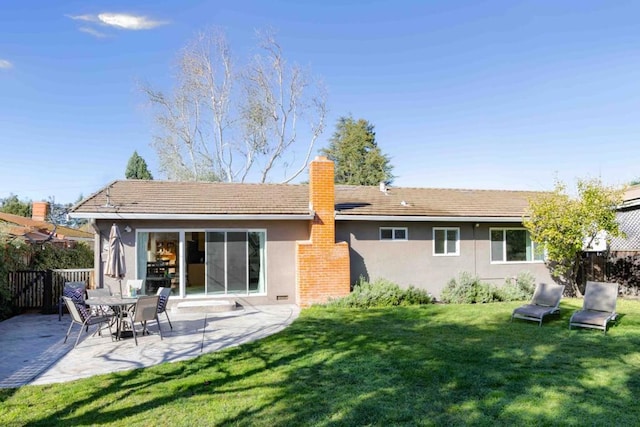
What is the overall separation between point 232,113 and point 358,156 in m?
18.8

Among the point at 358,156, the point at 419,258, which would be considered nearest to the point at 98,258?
the point at 419,258

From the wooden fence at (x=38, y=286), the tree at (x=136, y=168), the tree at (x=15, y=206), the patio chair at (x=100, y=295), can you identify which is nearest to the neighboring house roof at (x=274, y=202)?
the wooden fence at (x=38, y=286)

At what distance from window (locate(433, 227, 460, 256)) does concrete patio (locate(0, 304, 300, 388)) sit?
6151 millimetres

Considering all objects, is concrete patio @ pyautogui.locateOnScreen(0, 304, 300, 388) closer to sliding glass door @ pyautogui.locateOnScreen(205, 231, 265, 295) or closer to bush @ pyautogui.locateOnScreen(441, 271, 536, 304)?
sliding glass door @ pyautogui.locateOnScreen(205, 231, 265, 295)

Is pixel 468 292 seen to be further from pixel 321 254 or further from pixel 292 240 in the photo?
pixel 292 240

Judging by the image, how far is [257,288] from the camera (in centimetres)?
1380

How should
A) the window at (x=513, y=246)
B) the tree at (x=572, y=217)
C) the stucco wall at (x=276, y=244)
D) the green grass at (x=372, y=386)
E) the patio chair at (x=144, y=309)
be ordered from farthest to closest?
1. the window at (x=513, y=246)
2. the tree at (x=572, y=217)
3. the stucco wall at (x=276, y=244)
4. the patio chair at (x=144, y=309)
5. the green grass at (x=372, y=386)

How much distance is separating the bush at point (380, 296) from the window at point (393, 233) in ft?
5.63

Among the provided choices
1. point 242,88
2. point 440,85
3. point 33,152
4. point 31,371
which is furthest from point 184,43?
point 31,371

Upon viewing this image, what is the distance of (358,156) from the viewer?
45.2 meters

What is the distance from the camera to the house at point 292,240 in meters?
13.0

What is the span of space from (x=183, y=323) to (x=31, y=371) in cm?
419

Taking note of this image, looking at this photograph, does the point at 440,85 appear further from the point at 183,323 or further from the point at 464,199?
A: the point at 183,323

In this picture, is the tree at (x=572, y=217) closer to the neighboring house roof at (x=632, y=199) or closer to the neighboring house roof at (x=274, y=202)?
the neighboring house roof at (x=274, y=202)
